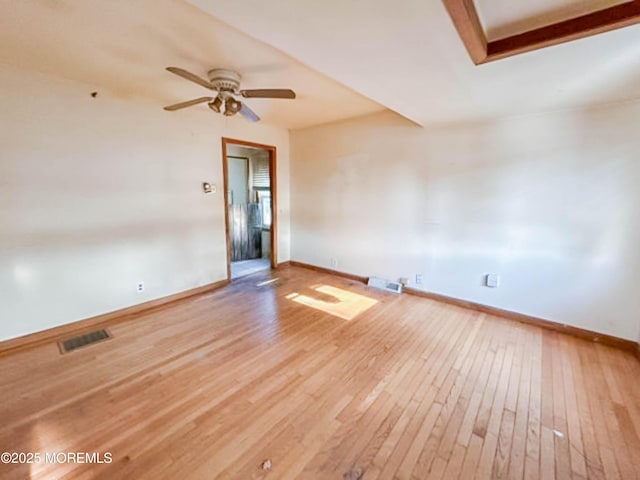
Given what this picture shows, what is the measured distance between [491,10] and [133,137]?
3.39m

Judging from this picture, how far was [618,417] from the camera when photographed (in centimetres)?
186

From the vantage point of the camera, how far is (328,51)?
175cm

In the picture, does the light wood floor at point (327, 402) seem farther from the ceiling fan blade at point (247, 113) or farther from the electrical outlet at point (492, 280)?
the ceiling fan blade at point (247, 113)

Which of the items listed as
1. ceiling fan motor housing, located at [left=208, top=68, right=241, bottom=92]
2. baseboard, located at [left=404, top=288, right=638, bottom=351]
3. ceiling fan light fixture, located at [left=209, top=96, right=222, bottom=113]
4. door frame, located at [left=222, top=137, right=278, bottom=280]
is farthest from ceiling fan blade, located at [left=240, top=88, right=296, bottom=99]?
baseboard, located at [left=404, top=288, right=638, bottom=351]

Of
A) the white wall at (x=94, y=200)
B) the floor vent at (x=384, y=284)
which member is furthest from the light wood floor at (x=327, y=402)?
the floor vent at (x=384, y=284)

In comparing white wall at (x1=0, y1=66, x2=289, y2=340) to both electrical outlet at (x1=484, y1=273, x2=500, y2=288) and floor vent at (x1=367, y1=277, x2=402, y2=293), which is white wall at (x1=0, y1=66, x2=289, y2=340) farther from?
electrical outlet at (x1=484, y1=273, x2=500, y2=288)

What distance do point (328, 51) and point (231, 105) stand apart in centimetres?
117

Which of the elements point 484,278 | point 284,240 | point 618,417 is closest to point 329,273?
point 284,240

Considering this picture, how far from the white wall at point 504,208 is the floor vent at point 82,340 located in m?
3.17

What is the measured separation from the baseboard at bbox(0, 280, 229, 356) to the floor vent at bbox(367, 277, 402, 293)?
244 cm

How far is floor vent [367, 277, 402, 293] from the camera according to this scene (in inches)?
159

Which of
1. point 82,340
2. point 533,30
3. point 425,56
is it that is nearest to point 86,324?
point 82,340

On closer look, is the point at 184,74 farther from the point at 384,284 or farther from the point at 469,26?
the point at 384,284

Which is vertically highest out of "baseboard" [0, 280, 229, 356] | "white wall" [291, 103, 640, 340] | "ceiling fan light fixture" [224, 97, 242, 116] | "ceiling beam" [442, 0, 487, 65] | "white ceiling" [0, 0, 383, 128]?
"white ceiling" [0, 0, 383, 128]
